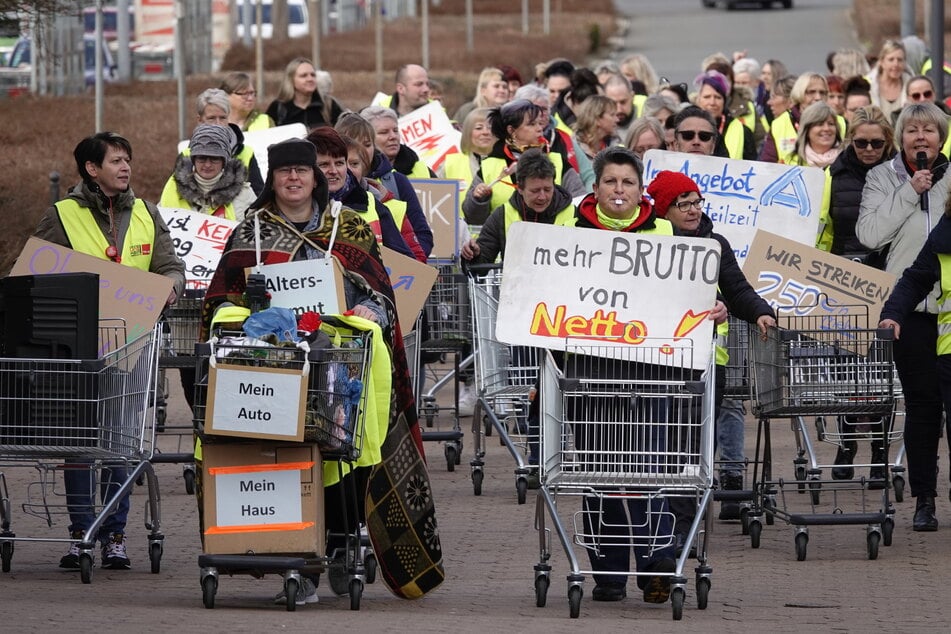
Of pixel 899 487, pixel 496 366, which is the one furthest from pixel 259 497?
pixel 899 487

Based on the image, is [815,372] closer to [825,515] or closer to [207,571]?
[825,515]

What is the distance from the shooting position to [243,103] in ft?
52.2

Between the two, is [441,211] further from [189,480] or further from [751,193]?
[189,480]

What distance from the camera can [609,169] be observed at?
342 inches

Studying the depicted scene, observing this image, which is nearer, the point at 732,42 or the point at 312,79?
→ the point at 312,79

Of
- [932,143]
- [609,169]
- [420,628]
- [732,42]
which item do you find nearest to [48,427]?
[420,628]

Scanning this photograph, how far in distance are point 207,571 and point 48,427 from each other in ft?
3.53

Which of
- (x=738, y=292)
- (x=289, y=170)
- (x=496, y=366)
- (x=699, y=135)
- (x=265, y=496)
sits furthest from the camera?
(x=699, y=135)

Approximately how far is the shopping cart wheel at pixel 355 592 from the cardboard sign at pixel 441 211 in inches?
185

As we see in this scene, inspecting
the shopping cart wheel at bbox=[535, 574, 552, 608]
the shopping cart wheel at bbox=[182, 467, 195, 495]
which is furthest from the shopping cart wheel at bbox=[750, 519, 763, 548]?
the shopping cart wheel at bbox=[182, 467, 195, 495]

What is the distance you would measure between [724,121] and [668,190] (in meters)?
7.97

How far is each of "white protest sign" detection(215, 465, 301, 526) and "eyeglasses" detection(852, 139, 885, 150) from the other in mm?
5150

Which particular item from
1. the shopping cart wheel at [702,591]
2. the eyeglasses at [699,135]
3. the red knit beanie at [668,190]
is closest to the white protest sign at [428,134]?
the eyeglasses at [699,135]

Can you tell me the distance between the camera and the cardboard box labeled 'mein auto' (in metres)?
8.08
